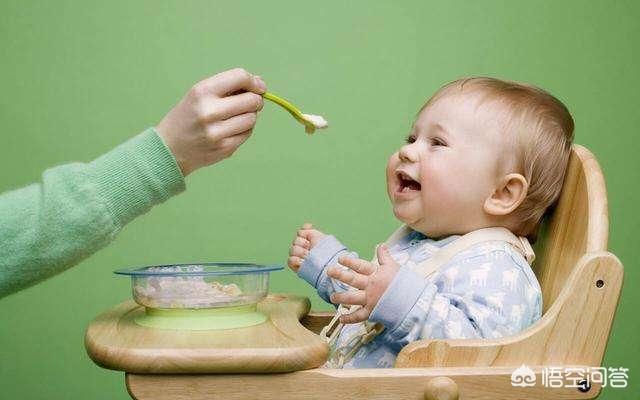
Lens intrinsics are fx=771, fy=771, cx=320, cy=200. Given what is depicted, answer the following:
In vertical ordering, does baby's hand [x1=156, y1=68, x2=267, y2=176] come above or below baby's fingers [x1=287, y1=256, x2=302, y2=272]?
above

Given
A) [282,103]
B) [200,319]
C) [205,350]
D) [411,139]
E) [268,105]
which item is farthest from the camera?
[268,105]

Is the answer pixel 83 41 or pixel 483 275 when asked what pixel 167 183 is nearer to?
pixel 483 275

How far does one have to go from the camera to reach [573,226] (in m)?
0.86

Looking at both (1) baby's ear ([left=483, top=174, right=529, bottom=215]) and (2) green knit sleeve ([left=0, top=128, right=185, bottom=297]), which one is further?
(1) baby's ear ([left=483, top=174, right=529, bottom=215])

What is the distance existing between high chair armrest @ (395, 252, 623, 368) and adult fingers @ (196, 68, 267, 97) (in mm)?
335

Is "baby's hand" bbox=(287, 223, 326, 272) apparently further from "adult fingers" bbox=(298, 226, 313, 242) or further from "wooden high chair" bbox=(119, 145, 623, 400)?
"wooden high chair" bbox=(119, 145, 623, 400)

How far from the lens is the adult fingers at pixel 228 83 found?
2.70ft

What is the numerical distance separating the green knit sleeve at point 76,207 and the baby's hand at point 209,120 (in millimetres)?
19

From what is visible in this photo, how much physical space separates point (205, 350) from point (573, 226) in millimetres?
439

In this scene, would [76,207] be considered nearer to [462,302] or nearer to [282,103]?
[282,103]

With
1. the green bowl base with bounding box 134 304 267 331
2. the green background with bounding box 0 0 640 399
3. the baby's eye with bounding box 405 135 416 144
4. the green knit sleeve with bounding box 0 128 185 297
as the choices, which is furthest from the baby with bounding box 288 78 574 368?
the green background with bounding box 0 0 640 399

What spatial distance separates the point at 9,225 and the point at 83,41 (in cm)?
79

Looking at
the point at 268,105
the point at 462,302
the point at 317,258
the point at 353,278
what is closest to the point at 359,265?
the point at 353,278

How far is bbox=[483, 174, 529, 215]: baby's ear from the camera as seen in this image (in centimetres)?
91
